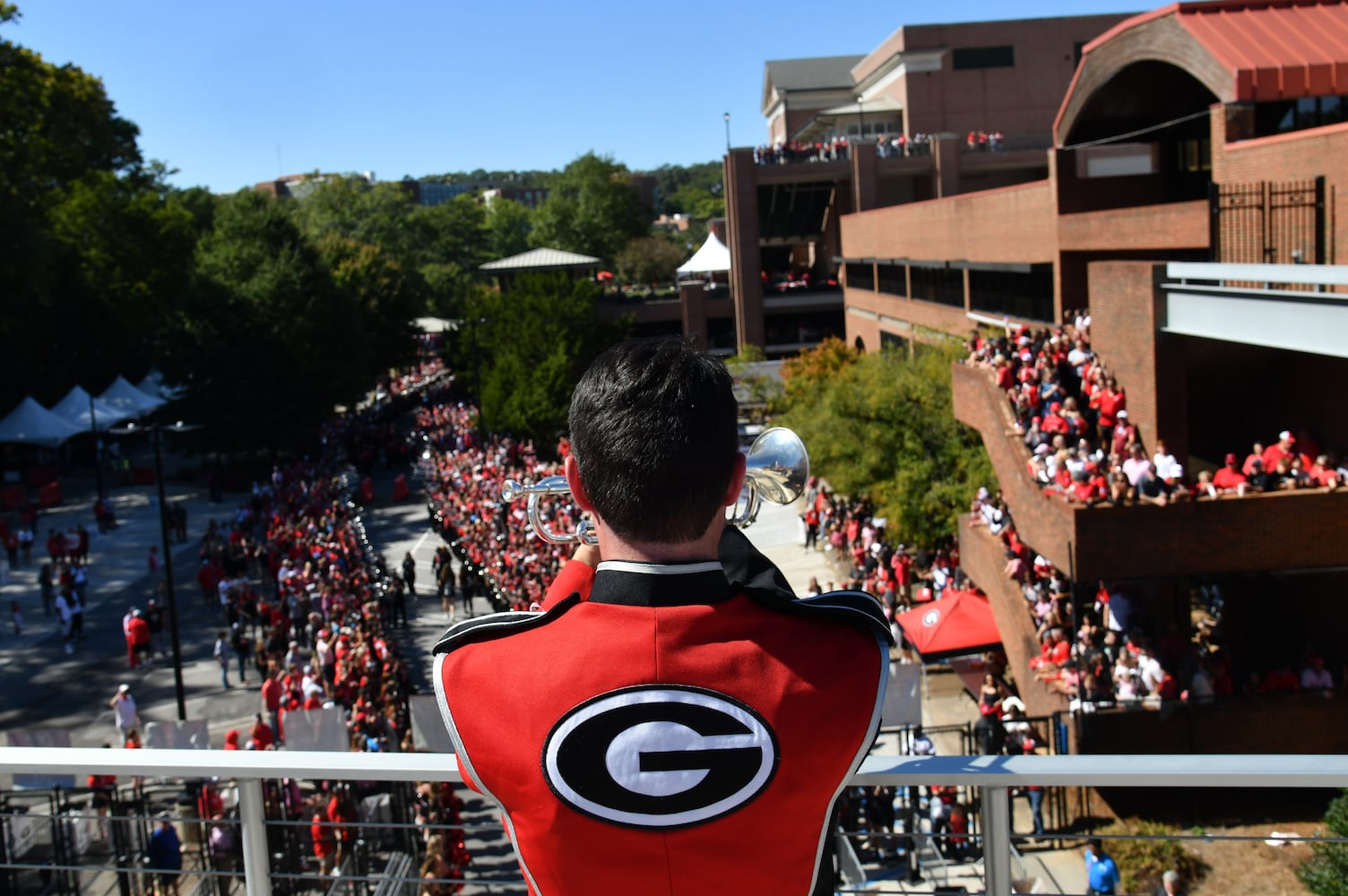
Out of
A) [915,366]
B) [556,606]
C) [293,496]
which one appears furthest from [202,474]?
[556,606]

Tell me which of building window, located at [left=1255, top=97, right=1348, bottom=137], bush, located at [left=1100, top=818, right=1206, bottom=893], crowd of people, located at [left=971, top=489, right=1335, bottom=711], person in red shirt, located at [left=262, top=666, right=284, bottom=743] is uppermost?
building window, located at [left=1255, top=97, right=1348, bottom=137]

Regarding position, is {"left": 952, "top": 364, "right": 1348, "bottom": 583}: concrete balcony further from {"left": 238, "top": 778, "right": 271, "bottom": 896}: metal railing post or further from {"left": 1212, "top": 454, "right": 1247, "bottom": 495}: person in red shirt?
{"left": 238, "top": 778, "right": 271, "bottom": 896}: metal railing post

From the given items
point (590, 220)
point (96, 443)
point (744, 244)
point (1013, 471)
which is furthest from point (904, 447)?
point (590, 220)

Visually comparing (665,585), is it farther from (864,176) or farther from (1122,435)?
(864,176)

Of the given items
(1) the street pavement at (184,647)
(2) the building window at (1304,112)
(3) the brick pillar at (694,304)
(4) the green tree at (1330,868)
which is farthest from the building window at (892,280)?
(4) the green tree at (1330,868)

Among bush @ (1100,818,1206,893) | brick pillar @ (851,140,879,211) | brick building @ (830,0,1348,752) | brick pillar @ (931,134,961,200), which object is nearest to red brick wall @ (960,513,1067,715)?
brick building @ (830,0,1348,752)

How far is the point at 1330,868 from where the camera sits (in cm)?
842

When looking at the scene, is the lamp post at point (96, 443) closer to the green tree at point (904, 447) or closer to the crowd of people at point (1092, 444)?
the green tree at point (904, 447)

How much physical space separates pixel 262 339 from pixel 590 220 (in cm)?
5301

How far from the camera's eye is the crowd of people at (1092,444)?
1371 centimetres

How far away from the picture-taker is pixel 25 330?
44375 mm

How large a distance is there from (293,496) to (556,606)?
31.7 m

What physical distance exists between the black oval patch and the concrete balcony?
41.7ft

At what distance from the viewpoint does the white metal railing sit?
2.18 metres
